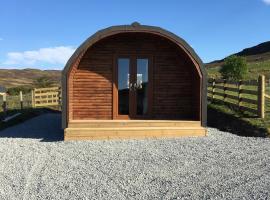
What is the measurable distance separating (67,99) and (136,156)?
372 cm

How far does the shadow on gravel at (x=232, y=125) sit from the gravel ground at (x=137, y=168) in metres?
0.78

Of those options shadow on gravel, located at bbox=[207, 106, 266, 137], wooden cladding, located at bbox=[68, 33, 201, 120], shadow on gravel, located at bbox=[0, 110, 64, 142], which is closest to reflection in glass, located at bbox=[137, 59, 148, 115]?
wooden cladding, located at bbox=[68, 33, 201, 120]

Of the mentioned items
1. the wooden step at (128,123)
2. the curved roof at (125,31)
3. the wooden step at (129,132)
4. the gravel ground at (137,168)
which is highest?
the curved roof at (125,31)

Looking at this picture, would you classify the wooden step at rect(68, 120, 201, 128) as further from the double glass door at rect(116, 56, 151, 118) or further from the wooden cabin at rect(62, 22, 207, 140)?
the double glass door at rect(116, 56, 151, 118)

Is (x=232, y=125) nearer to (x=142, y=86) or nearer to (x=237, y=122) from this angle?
(x=237, y=122)

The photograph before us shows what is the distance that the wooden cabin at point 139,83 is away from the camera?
1302cm

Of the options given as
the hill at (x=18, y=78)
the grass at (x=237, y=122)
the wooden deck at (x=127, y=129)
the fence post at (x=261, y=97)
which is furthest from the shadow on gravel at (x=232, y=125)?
the hill at (x=18, y=78)

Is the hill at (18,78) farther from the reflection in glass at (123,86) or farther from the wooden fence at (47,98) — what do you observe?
the reflection in glass at (123,86)

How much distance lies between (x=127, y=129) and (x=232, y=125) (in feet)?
13.6

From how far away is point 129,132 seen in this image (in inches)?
484

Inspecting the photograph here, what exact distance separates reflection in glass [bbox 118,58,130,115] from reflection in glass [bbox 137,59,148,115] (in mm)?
375

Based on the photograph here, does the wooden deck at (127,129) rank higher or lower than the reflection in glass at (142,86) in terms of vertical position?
lower

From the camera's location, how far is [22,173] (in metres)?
8.05

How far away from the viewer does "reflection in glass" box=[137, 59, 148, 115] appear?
13.5 meters
